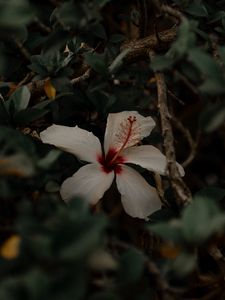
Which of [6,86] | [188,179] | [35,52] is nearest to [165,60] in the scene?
[6,86]

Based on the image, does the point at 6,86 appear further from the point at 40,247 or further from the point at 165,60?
the point at 40,247

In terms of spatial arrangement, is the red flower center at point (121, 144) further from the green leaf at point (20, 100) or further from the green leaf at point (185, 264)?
the green leaf at point (185, 264)

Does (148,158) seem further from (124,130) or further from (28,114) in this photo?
(28,114)

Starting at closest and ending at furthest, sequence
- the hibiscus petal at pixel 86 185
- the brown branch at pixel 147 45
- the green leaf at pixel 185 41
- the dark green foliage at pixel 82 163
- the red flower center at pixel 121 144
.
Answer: the dark green foliage at pixel 82 163 < the green leaf at pixel 185 41 < the hibiscus petal at pixel 86 185 < the red flower center at pixel 121 144 < the brown branch at pixel 147 45

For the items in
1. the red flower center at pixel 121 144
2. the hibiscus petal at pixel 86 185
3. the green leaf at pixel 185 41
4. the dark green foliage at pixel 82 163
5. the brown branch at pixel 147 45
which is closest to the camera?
the dark green foliage at pixel 82 163

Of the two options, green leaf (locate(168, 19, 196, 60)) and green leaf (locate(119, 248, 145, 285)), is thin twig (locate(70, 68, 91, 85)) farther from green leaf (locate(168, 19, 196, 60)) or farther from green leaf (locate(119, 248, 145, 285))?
green leaf (locate(119, 248, 145, 285))

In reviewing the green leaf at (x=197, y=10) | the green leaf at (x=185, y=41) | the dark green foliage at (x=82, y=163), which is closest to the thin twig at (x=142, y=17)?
the dark green foliage at (x=82, y=163)

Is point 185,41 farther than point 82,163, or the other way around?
point 82,163

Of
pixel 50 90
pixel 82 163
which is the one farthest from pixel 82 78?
pixel 82 163
